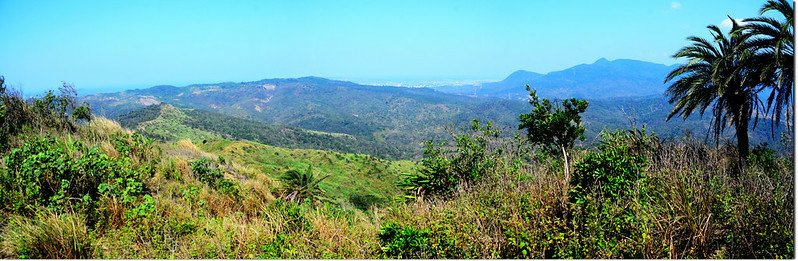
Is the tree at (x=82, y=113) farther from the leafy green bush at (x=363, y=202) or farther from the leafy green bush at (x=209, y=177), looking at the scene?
the leafy green bush at (x=363, y=202)

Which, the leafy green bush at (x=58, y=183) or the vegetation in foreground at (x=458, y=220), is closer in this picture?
the vegetation in foreground at (x=458, y=220)

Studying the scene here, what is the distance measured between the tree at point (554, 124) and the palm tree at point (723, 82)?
590cm

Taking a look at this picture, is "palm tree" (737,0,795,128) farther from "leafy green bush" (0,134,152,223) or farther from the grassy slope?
the grassy slope

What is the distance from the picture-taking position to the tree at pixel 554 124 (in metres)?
10.1

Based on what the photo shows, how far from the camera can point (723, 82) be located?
44.1ft

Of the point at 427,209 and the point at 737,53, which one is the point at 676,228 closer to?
the point at 427,209

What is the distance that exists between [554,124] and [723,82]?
720 cm

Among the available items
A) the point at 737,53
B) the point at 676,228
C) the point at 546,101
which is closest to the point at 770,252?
the point at 676,228

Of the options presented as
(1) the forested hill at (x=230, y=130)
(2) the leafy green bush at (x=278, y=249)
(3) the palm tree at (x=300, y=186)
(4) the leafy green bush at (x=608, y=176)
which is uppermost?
(4) the leafy green bush at (x=608, y=176)

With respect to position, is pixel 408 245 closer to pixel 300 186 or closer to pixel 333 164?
pixel 300 186

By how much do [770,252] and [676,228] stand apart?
0.77m

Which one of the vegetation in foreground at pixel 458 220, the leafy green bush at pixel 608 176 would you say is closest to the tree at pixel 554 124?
the vegetation in foreground at pixel 458 220

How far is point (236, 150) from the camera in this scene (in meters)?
36.2

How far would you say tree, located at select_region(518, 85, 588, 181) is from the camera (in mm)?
10094
